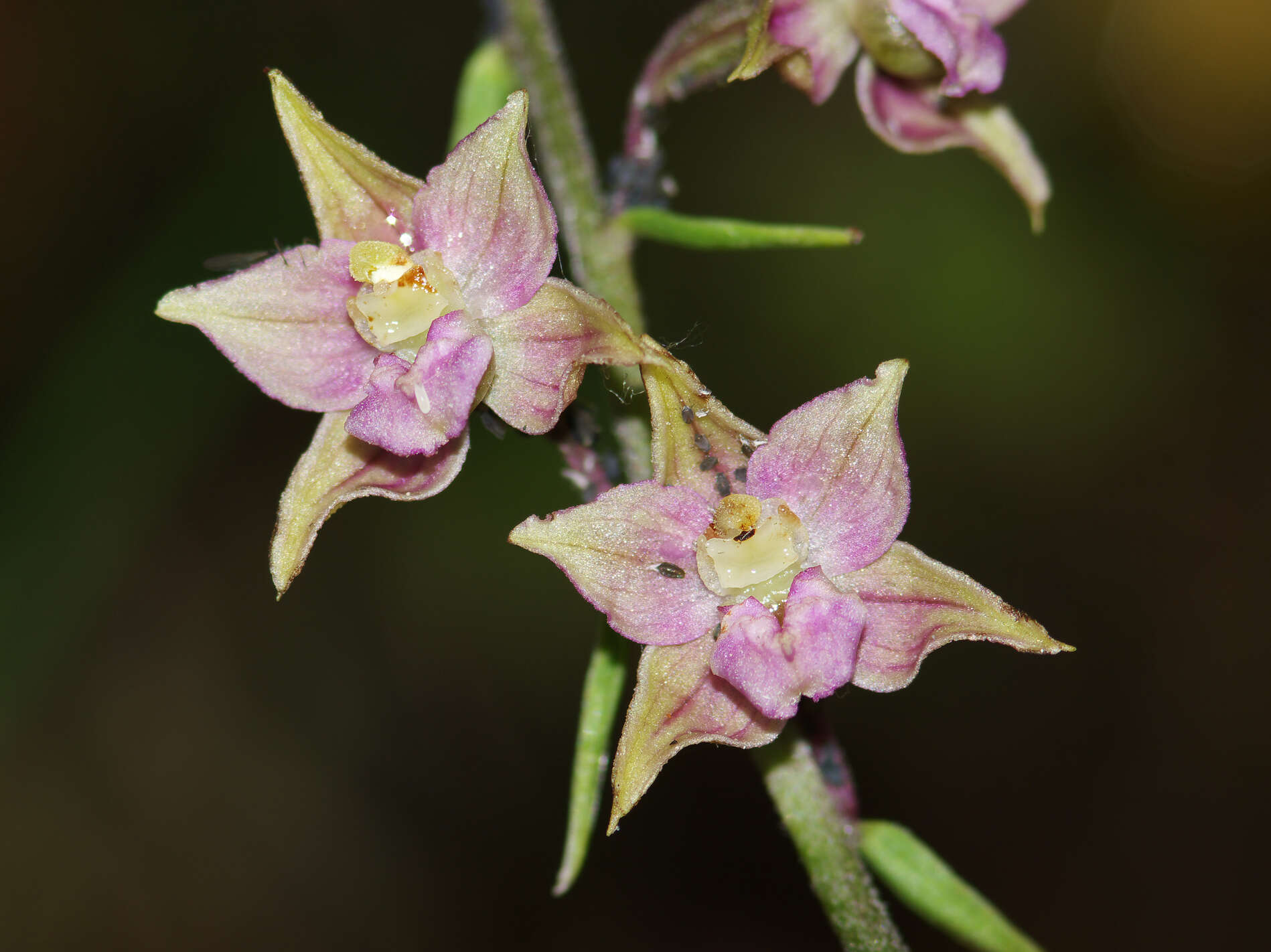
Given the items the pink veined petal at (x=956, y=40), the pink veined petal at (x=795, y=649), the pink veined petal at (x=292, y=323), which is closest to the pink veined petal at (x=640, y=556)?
the pink veined petal at (x=795, y=649)

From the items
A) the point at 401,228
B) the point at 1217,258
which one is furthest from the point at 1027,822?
the point at 401,228

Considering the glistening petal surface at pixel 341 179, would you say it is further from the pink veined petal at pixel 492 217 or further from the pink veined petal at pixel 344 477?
the pink veined petal at pixel 344 477

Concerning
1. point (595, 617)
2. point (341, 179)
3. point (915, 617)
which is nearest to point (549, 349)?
point (341, 179)

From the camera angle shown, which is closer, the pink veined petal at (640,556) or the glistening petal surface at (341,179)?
the pink veined petal at (640,556)

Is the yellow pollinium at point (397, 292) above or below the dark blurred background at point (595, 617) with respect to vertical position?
above

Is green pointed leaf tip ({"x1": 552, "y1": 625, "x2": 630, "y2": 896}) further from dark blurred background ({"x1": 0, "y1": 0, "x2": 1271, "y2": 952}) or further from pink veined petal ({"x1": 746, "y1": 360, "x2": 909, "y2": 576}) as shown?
dark blurred background ({"x1": 0, "y1": 0, "x2": 1271, "y2": 952})

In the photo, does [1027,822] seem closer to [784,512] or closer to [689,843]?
[689,843]

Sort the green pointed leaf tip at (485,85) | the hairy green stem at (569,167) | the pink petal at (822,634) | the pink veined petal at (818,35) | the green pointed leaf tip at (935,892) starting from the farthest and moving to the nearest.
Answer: the green pointed leaf tip at (485,85) → the hairy green stem at (569,167) → the pink veined petal at (818,35) → the green pointed leaf tip at (935,892) → the pink petal at (822,634)

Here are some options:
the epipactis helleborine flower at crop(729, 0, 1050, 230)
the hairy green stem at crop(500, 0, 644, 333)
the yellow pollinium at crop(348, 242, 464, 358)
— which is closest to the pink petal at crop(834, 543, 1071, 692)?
the hairy green stem at crop(500, 0, 644, 333)
